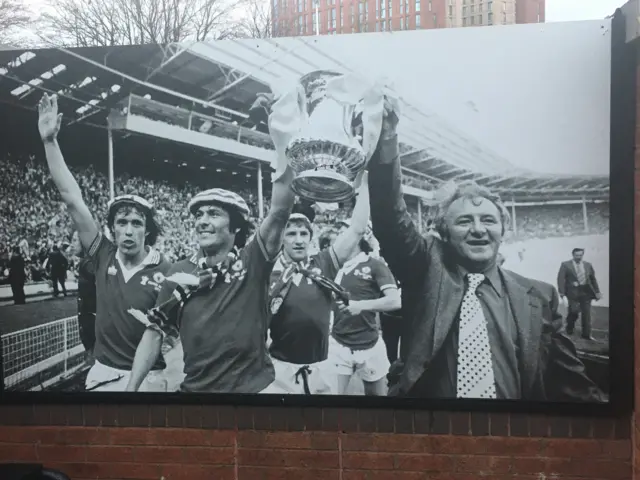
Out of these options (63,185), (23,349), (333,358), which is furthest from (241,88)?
(23,349)

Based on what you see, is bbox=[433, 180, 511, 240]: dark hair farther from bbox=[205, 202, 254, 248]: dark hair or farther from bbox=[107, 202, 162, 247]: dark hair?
bbox=[107, 202, 162, 247]: dark hair

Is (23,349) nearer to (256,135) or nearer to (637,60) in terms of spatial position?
(256,135)

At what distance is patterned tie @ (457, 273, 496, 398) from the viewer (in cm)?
327

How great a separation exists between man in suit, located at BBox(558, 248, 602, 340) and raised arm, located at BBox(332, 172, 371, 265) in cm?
112

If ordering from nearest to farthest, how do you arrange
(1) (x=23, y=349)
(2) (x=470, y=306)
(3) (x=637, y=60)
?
(3) (x=637, y=60) → (2) (x=470, y=306) → (1) (x=23, y=349)

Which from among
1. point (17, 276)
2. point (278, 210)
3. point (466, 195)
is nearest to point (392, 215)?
point (466, 195)

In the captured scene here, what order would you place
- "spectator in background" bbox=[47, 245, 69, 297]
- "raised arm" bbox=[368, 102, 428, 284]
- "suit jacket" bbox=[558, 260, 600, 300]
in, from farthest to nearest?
"spectator in background" bbox=[47, 245, 69, 297]
"raised arm" bbox=[368, 102, 428, 284]
"suit jacket" bbox=[558, 260, 600, 300]

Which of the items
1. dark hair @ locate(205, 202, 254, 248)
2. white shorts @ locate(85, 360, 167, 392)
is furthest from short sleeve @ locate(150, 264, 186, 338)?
dark hair @ locate(205, 202, 254, 248)

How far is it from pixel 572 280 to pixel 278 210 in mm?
1681

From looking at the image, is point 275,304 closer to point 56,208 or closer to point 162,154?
point 162,154

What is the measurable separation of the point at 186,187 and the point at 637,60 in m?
2.58

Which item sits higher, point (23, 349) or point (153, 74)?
point (153, 74)

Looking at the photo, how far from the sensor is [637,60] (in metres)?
3.08

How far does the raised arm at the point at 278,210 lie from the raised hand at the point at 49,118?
137 centimetres
